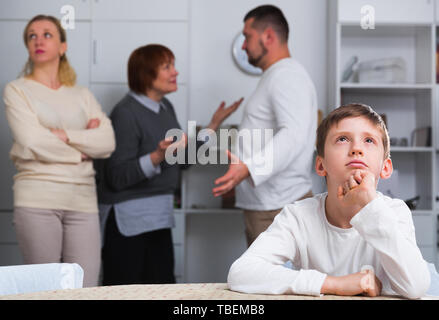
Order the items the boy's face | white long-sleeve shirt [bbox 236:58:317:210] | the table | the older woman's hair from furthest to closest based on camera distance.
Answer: the older woman's hair → white long-sleeve shirt [bbox 236:58:317:210] → the boy's face → the table

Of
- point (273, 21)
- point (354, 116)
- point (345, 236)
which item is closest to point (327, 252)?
point (345, 236)

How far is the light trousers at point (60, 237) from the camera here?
139 centimetres

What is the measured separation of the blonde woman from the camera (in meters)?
1.40

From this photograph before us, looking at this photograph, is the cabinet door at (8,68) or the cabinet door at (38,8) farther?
the cabinet door at (8,68)

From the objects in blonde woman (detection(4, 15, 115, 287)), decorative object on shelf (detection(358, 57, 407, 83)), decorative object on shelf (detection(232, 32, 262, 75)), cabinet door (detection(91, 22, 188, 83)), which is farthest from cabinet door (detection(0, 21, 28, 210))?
decorative object on shelf (detection(358, 57, 407, 83))

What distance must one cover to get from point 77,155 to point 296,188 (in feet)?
2.01

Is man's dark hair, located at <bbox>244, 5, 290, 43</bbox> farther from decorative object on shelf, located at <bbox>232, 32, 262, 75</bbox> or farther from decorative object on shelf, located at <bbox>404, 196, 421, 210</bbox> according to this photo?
decorative object on shelf, located at <bbox>404, 196, 421, 210</bbox>

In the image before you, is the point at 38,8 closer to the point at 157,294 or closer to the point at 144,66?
the point at 144,66

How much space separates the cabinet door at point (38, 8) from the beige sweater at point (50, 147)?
0.45 metres

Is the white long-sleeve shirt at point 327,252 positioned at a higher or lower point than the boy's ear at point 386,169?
lower

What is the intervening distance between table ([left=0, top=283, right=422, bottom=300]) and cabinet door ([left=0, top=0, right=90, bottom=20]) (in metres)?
1.49

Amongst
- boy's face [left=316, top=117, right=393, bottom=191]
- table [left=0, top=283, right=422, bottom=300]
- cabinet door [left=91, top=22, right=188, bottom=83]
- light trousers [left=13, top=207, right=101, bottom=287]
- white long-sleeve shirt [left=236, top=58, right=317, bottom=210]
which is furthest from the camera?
cabinet door [left=91, top=22, right=188, bottom=83]

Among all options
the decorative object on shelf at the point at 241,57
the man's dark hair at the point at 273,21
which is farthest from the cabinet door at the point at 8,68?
the man's dark hair at the point at 273,21

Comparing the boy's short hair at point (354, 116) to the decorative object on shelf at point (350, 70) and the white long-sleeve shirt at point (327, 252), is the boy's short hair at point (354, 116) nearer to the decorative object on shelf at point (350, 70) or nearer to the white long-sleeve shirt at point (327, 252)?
the white long-sleeve shirt at point (327, 252)
